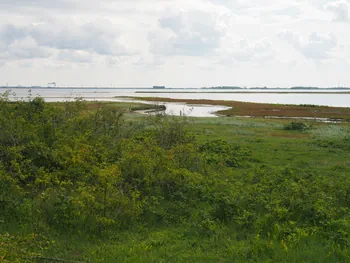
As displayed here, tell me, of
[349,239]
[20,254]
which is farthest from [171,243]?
[349,239]

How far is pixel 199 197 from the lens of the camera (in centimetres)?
1017

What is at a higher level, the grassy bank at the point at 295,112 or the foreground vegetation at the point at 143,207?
the grassy bank at the point at 295,112

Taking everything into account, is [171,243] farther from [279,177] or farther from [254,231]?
[279,177]

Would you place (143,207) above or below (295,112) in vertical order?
below

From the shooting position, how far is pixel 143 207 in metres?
8.91

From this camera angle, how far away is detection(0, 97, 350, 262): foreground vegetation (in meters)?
6.86

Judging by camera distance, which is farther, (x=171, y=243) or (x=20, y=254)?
(x=171, y=243)

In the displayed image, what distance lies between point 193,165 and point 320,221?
16.2 feet

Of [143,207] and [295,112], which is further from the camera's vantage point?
[295,112]

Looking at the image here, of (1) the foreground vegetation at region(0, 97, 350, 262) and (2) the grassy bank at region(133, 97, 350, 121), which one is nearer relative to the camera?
(1) the foreground vegetation at region(0, 97, 350, 262)

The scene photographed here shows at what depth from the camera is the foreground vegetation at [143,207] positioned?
6.86 meters

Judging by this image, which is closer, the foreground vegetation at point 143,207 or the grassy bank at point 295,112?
the foreground vegetation at point 143,207

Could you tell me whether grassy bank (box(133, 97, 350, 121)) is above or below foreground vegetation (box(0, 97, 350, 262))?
above

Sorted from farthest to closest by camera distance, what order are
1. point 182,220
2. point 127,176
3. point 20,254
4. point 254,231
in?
point 127,176, point 182,220, point 254,231, point 20,254
